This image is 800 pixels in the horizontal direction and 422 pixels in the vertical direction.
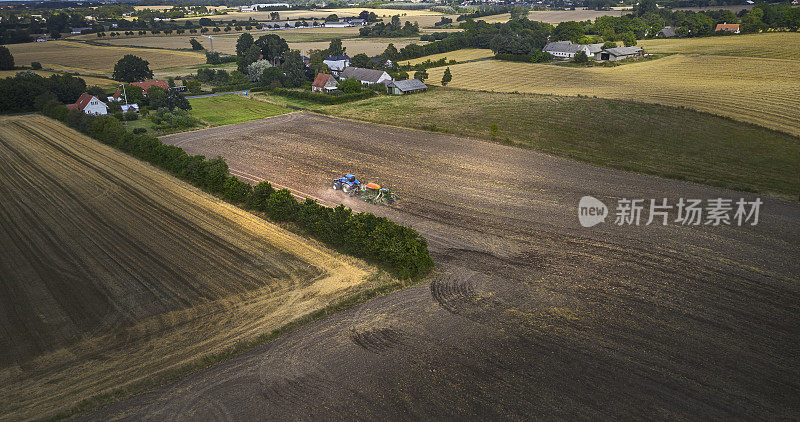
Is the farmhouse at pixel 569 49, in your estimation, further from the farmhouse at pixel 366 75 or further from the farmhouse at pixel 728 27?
the farmhouse at pixel 366 75

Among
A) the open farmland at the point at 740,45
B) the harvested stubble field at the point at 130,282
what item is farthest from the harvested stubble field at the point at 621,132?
the open farmland at the point at 740,45

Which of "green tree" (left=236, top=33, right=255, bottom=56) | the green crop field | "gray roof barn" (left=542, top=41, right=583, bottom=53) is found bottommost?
the green crop field

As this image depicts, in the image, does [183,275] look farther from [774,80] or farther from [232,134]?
[774,80]

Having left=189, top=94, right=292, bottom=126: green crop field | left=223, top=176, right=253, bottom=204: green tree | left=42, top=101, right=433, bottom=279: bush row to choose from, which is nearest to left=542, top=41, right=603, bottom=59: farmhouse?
left=189, top=94, right=292, bottom=126: green crop field

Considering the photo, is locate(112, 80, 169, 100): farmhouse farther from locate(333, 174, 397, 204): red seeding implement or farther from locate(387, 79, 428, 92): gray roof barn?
locate(333, 174, 397, 204): red seeding implement

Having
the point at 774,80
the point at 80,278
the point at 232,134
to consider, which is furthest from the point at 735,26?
the point at 80,278

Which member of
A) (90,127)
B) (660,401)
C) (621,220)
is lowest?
(660,401)
